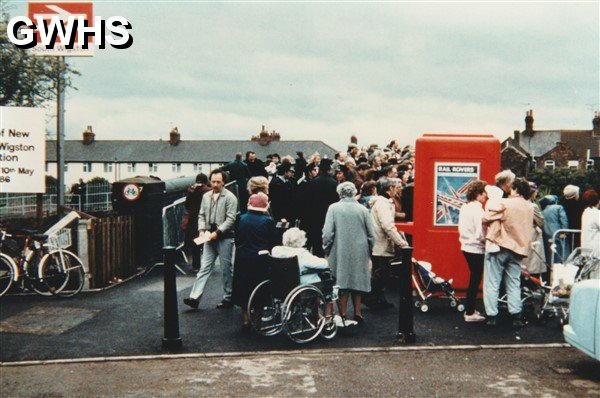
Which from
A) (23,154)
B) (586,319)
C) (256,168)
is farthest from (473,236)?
(256,168)

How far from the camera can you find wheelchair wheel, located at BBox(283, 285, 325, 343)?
28.7ft

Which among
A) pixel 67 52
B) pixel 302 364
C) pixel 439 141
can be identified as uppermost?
pixel 67 52

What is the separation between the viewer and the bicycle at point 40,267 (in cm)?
1191

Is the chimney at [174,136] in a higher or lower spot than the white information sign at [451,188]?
higher

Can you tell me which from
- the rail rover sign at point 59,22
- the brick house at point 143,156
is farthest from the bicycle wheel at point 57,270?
the brick house at point 143,156

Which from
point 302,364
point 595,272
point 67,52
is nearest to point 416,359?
point 302,364

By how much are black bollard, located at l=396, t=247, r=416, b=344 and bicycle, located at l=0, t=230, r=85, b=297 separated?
5.58m

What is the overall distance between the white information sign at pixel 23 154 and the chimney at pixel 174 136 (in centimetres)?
10959

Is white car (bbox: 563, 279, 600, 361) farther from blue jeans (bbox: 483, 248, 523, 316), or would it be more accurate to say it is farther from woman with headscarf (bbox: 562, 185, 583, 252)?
woman with headscarf (bbox: 562, 185, 583, 252)

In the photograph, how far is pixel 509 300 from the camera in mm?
9953

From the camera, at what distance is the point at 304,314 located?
8.96 metres

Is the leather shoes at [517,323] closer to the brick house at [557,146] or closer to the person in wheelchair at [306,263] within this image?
the person in wheelchair at [306,263]

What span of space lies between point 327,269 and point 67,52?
624cm

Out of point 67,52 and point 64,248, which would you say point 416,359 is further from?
point 67,52
